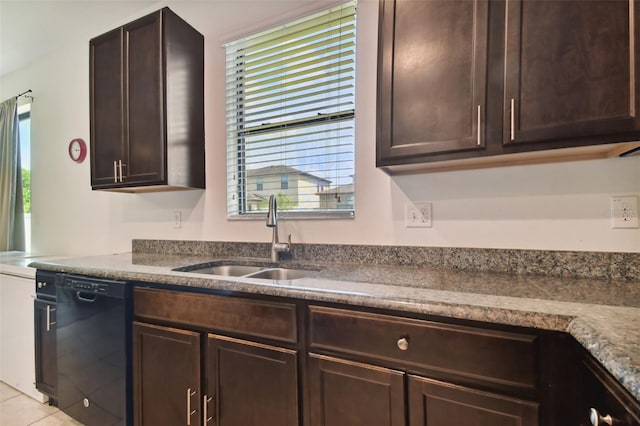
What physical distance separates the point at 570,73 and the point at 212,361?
168 centimetres

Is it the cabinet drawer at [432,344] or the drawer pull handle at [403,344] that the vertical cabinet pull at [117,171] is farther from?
the drawer pull handle at [403,344]

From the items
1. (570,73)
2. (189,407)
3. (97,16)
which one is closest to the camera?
(570,73)

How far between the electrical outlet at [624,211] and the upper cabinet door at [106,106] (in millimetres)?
2606

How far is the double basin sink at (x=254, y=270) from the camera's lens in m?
1.58

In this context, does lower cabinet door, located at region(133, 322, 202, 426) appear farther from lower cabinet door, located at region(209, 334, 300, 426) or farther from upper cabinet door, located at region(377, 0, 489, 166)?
upper cabinet door, located at region(377, 0, 489, 166)

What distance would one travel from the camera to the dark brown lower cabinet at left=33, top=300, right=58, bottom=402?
5.87 feet

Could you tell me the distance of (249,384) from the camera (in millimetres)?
1148

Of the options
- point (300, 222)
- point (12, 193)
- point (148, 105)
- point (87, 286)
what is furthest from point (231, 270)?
point (12, 193)

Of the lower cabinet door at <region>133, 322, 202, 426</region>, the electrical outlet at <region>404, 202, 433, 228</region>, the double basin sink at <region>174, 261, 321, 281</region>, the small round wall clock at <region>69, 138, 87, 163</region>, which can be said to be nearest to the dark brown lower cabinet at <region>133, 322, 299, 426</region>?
the lower cabinet door at <region>133, 322, 202, 426</region>

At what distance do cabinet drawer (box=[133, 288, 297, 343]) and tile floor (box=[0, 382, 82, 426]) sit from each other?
1154 millimetres

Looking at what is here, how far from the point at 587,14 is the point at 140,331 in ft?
7.01

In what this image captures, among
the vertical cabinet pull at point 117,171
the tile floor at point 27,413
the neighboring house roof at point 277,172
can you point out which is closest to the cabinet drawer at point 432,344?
the neighboring house roof at point 277,172

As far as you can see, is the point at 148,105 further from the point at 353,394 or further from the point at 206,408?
the point at 353,394

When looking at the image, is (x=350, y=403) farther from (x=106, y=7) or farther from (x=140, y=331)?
(x=106, y=7)
